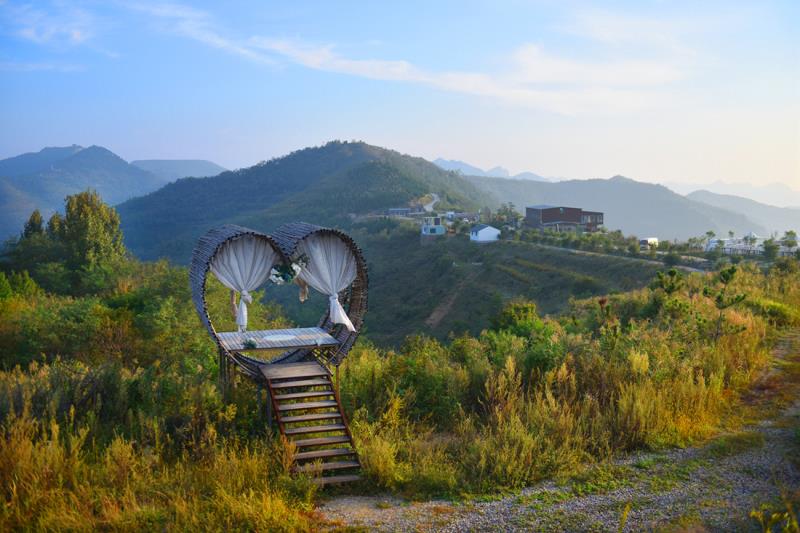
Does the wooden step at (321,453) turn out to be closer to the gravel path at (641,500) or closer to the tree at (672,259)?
the gravel path at (641,500)

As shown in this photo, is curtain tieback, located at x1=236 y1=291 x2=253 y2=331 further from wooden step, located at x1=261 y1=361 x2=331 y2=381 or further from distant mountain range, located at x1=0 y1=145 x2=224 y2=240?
distant mountain range, located at x1=0 y1=145 x2=224 y2=240

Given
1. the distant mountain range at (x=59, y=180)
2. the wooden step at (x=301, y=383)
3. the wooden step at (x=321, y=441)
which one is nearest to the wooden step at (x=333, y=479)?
the wooden step at (x=321, y=441)

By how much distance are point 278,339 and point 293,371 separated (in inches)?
27.7

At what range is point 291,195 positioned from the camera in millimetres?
93875

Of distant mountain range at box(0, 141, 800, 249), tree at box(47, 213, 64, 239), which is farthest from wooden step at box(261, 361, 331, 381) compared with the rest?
distant mountain range at box(0, 141, 800, 249)

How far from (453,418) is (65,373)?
4328 mm

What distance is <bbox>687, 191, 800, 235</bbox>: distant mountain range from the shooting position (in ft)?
537

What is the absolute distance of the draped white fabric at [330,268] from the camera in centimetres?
753

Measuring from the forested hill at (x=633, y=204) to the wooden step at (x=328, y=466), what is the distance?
117 m

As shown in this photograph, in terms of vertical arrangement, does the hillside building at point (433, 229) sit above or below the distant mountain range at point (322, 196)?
below

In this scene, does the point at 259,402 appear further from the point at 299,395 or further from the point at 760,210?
the point at 760,210

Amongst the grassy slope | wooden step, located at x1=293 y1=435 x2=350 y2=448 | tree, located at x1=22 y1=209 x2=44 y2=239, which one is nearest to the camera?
wooden step, located at x1=293 y1=435 x2=350 y2=448

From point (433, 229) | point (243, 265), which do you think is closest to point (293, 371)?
point (243, 265)

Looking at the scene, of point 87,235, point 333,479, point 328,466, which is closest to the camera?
point 333,479
